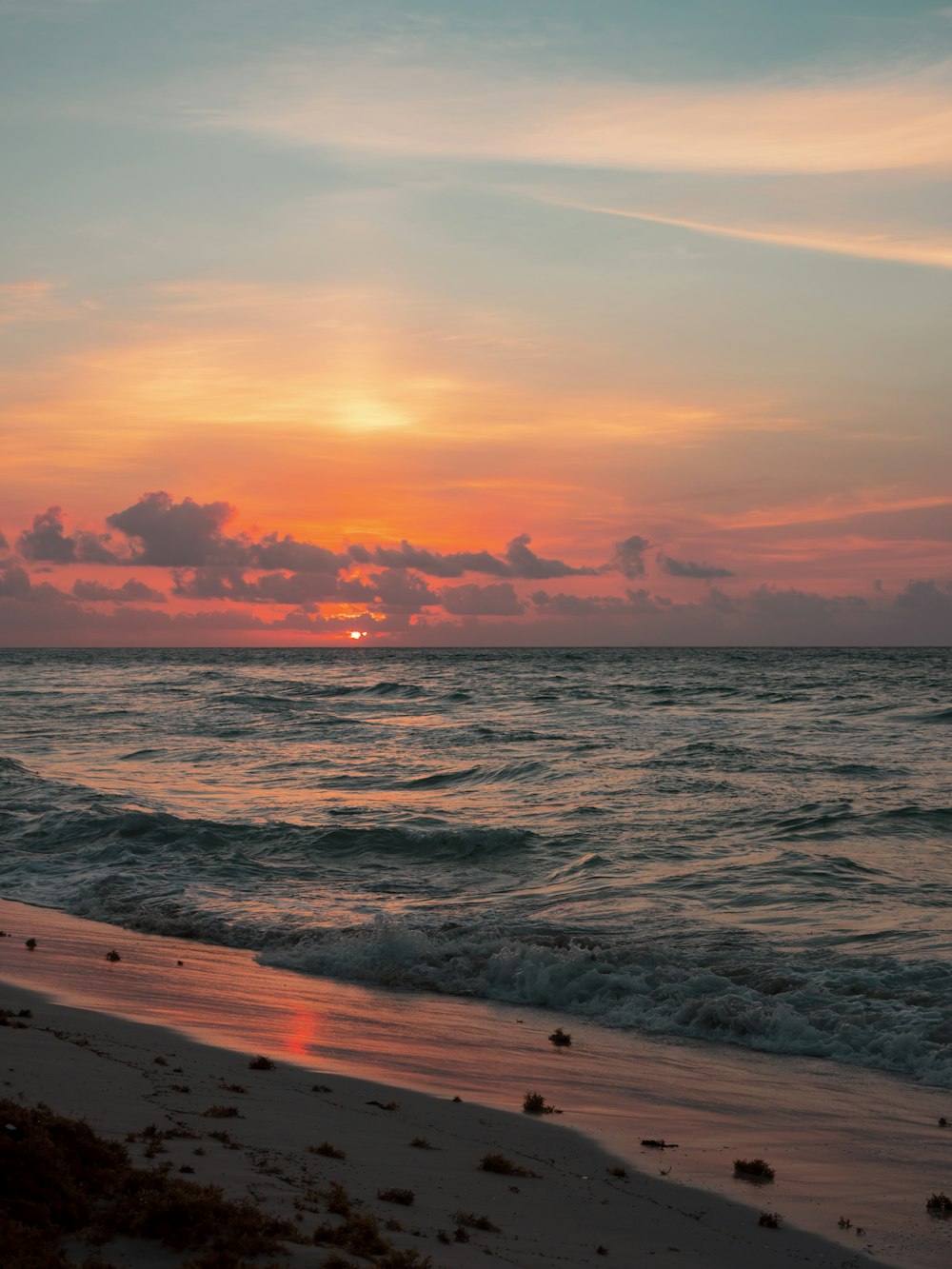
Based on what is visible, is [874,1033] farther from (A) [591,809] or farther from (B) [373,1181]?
(A) [591,809]

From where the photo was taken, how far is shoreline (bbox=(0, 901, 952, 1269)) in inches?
271

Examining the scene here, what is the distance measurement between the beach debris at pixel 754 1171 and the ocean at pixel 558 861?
12.9 feet

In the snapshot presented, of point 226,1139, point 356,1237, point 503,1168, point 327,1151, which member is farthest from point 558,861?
point 356,1237

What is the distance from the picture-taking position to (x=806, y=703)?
56875 mm

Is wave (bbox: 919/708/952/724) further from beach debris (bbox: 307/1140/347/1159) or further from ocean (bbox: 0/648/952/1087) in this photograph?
beach debris (bbox: 307/1140/347/1159)

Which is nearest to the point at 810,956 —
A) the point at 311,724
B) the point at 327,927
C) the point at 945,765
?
the point at 327,927

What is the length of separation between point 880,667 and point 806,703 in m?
60.7

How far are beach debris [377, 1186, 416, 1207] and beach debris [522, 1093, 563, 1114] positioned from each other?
2405 mm

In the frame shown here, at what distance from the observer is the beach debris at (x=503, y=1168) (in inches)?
289

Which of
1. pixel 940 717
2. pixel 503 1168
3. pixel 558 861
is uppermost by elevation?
pixel 940 717

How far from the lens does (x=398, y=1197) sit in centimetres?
649

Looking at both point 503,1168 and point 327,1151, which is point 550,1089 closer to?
point 503,1168

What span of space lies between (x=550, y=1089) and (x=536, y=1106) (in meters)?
0.88

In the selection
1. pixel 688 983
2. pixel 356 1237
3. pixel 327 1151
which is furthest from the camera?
pixel 688 983
